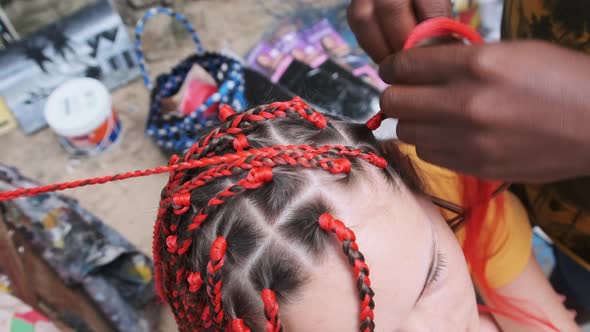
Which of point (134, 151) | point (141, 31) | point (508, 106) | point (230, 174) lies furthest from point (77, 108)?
point (508, 106)

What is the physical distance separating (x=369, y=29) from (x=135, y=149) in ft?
4.31

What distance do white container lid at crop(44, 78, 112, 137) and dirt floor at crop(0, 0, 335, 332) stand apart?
0.59 ft

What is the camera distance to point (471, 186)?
84 cm

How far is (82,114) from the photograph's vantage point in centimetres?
155

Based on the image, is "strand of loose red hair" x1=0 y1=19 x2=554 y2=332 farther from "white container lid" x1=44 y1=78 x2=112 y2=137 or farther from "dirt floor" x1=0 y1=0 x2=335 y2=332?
"white container lid" x1=44 y1=78 x2=112 y2=137

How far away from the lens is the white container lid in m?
1.55

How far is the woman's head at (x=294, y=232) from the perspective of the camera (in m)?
0.56

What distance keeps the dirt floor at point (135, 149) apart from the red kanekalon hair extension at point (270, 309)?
1.01m

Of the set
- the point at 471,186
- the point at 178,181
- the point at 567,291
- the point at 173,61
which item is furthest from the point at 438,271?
the point at 173,61

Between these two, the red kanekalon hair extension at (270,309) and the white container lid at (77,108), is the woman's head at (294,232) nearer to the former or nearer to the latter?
the red kanekalon hair extension at (270,309)

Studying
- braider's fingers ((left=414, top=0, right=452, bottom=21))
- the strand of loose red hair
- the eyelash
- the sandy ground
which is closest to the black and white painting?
the sandy ground

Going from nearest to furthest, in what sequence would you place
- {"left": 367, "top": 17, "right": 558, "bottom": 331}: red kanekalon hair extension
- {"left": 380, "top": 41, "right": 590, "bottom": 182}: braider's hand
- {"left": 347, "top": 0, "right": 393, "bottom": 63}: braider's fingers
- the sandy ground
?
{"left": 380, "top": 41, "right": 590, "bottom": 182}: braider's hand
{"left": 347, "top": 0, "right": 393, "bottom": 63}: braider's fingers
{"left": 367, "top": 17, "right": 558, "bottom": 331}: red kanekalon hair extension
the sandy ground

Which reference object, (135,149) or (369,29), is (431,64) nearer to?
(369,29)

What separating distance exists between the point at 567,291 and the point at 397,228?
73 cm
